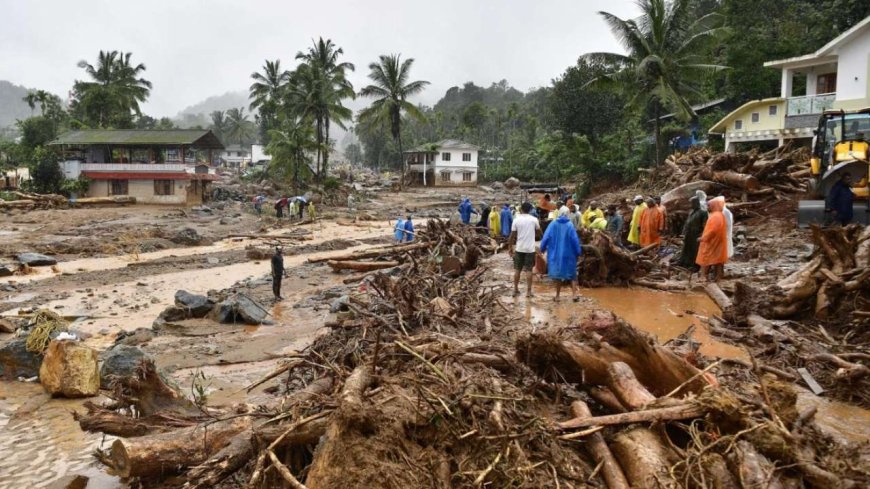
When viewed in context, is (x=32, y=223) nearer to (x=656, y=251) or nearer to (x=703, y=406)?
(x=656, y=251)

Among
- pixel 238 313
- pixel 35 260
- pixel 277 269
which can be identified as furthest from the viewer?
pixel 35 260

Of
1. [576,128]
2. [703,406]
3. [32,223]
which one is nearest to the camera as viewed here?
[703,406]

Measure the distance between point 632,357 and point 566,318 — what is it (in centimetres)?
385

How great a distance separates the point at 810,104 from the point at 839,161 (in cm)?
1414

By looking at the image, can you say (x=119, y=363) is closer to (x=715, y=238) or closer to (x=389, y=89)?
(x=715, y=238)

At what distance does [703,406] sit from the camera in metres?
3.69

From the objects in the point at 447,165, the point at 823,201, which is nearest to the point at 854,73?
the point at 823,201

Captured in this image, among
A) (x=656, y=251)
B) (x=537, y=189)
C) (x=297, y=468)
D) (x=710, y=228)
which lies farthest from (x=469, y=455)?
(x=537, y=189)

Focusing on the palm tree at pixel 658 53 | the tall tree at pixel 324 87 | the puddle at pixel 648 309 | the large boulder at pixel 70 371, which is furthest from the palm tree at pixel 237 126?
the puddle at pixel 648 309

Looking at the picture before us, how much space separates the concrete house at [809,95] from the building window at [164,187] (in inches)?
1348

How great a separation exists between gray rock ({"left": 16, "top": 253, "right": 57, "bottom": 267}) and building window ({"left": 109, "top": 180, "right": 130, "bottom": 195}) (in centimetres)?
2175

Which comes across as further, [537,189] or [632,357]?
[537,189]

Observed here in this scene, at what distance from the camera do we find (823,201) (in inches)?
497

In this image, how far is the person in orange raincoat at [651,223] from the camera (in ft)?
40.7
